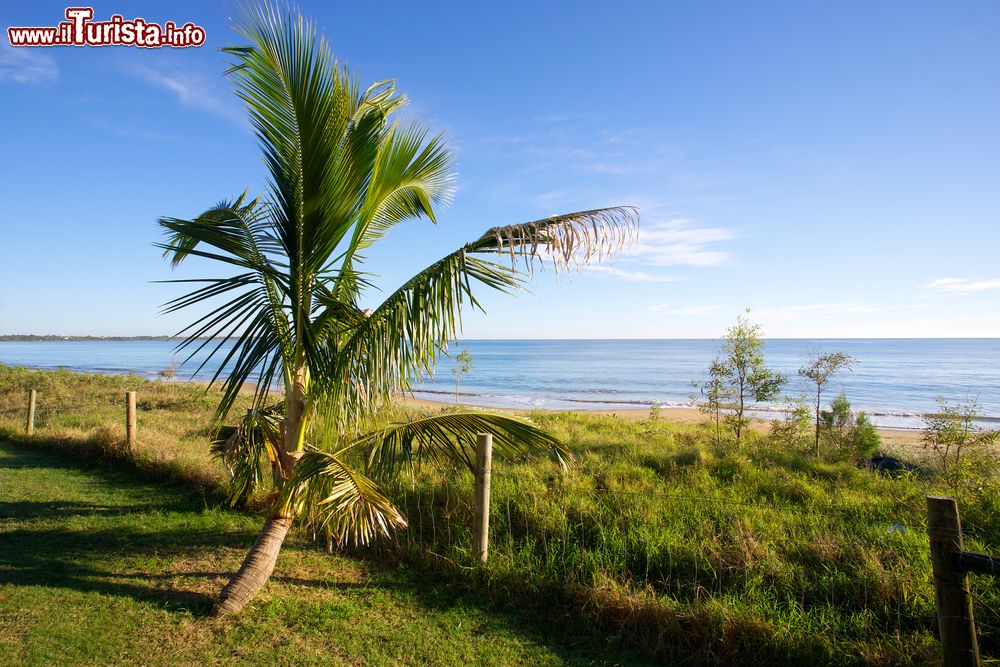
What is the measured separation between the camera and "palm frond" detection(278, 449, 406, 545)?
355cm

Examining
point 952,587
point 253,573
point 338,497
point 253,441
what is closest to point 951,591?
point 952,587

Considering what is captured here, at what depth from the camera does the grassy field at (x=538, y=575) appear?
3.55m

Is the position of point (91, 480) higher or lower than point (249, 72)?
lower

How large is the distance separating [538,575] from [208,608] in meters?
2.60

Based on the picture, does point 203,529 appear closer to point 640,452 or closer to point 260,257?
point 260,257

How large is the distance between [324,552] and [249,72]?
14.2 feet

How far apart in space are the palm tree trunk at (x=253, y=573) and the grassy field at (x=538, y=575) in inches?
5.6

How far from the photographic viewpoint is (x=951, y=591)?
8.81ft

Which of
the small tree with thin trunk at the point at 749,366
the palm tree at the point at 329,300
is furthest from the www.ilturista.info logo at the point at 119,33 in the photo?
the small tree with thin trunk at the point at 749,366

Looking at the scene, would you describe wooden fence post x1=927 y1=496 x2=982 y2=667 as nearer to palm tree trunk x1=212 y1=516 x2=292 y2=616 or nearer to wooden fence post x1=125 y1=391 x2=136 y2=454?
palm tree trunk x1=212 y1=516 x2=292 y2=616

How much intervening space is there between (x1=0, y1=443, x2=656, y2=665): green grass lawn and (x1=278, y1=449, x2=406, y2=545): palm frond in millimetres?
773

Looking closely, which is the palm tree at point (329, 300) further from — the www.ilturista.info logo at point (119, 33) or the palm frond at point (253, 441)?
the www.ilturista.info logo at point (119, 33)

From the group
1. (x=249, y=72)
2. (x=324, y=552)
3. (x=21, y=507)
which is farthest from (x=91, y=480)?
(x=249, y=72)

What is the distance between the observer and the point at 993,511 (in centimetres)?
506
